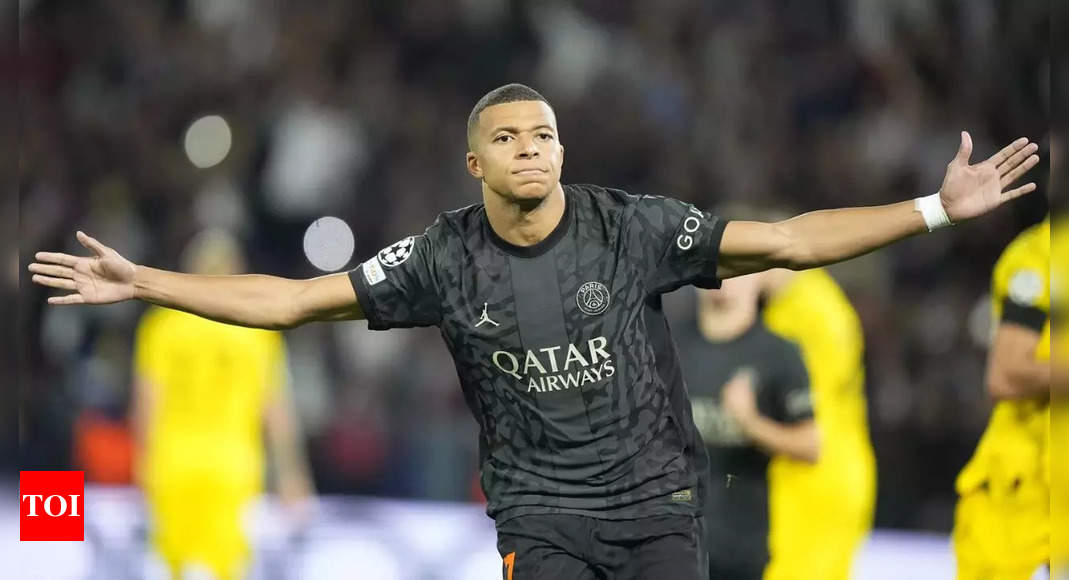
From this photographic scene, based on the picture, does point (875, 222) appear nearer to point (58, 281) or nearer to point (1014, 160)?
point (1014, 160)

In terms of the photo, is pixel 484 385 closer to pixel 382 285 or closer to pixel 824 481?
pixel 382 285

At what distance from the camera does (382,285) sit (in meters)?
4.39

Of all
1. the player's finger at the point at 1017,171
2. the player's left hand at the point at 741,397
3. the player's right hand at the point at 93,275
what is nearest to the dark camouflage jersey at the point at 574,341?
the player's right hand at the point at 93,275

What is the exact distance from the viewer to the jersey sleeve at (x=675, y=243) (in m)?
4.23

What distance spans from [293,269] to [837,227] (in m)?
9.12

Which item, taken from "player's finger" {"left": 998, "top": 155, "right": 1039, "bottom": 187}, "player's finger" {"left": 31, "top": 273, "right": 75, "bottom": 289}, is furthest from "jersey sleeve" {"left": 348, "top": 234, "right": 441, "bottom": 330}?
"player's finger" {"left": 998, "top": 155, "right": 1039, "bottom": 187}

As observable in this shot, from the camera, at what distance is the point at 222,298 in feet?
14.5

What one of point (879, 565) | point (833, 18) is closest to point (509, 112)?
point (879, 565)

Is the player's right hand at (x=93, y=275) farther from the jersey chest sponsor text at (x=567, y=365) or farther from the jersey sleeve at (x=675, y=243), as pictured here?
the jersey sleeve at (x=675, y=243)

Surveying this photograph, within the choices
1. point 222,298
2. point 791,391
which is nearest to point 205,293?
point 222,298

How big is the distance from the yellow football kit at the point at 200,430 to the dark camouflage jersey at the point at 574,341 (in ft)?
15.0

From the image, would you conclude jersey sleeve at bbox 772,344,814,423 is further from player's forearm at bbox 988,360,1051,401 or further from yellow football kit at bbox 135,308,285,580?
yellow football kit at bbox 135,308,285,580

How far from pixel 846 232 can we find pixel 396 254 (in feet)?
4.65

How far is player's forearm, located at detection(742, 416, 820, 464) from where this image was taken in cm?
560
